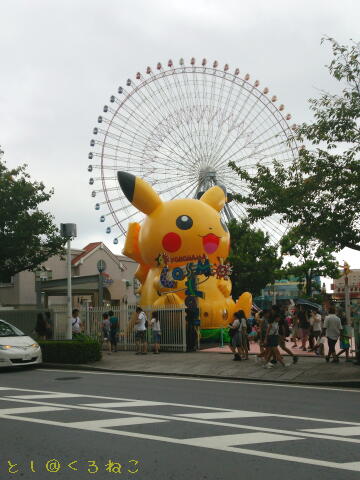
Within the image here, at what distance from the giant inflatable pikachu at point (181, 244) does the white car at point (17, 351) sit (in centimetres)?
642

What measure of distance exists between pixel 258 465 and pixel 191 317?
15.0 metres

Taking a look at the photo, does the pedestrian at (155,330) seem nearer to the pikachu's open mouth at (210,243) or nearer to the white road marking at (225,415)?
the pikachu's open mouth at (210,243)

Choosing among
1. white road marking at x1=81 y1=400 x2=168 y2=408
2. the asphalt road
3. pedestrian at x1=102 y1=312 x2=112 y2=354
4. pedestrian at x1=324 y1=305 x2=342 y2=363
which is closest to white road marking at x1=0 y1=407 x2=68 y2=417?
the asphalt road

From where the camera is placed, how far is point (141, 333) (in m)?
20.1

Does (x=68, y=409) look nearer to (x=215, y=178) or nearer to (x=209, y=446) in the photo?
(x=209, y=446)

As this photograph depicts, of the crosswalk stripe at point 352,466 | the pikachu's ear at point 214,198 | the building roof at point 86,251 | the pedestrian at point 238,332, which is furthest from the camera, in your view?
the building roof at point 86,251

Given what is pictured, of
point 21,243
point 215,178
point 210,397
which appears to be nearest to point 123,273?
point 215,178

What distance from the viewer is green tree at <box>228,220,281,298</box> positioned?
1821 inches

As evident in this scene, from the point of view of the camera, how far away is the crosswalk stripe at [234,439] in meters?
6.61

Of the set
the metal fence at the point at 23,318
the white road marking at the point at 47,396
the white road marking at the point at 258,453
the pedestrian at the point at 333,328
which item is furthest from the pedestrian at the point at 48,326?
the white road marking at the point at 258,453

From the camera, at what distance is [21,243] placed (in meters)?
25.3

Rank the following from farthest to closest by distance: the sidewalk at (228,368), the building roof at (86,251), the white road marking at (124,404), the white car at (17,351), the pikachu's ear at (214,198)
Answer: the building roof at (86,251) < the pikachu's ear at (214,198) < the white car at (17,351) < the sidewalk at (228,368) < the white road marking at (124,404)

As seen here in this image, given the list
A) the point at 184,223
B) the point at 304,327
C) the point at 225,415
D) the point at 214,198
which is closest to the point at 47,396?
the point at 225,415

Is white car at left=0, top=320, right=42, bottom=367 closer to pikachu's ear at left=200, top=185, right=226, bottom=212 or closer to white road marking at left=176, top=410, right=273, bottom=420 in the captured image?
white road marking at left=176, top=410, right=273, bottom=420
